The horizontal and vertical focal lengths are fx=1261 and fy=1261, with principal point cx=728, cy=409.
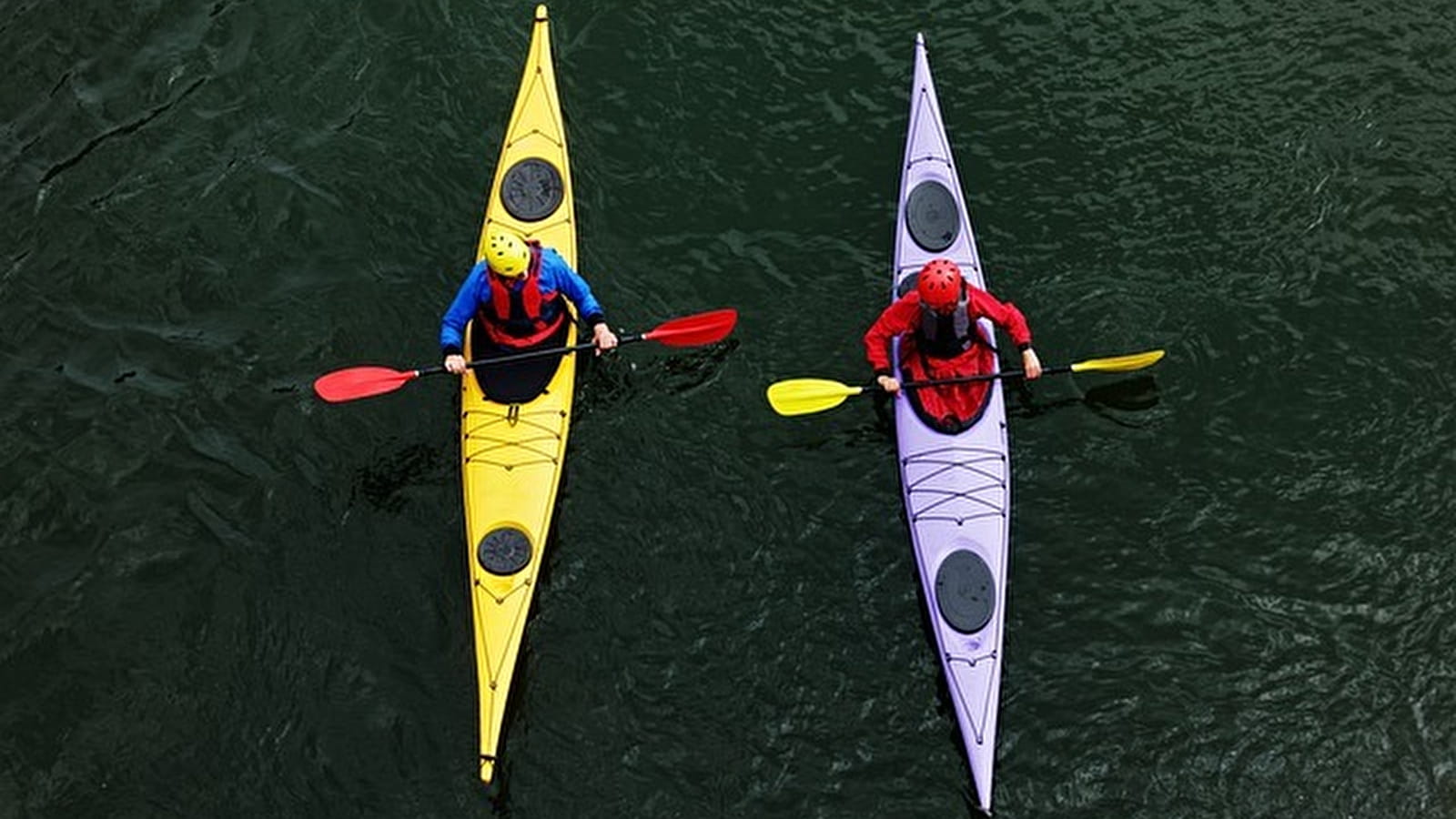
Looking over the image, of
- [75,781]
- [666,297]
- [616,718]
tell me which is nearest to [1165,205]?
[666,297]

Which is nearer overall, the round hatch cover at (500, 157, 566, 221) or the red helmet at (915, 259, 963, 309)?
the red helmet at (915, 259, 963, 309)

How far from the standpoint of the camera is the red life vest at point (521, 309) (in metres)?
9.75

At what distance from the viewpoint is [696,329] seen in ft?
33.6

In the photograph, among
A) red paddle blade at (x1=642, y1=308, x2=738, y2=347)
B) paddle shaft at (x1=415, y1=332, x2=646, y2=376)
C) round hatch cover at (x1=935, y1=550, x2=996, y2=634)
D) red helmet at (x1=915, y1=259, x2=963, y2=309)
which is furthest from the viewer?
red paddle blade at (x1=642, y1=308, x2=738, y2=347)

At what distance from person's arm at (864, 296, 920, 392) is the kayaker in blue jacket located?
2.01m

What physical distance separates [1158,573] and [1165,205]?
360 centimetres

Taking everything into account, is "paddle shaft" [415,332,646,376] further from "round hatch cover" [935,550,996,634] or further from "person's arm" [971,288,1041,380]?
"round hatch cover" [935,550,996,634]

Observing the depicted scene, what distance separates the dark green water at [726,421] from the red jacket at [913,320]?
2.33 ft

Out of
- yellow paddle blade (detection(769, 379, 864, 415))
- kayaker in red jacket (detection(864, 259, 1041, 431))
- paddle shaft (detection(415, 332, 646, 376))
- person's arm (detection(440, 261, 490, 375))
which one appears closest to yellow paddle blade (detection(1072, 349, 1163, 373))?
kayaker in red jacket (detection(864, 259, 1041, 431))

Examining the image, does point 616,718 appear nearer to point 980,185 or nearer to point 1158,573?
point 1158,573

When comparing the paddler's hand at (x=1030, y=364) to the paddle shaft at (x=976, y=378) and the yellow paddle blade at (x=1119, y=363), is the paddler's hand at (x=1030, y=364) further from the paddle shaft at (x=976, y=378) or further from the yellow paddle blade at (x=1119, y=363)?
the yellow paddle blade at (x=1119, y=363)

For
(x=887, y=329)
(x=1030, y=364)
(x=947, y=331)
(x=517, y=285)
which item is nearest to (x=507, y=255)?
(x=517, y=285)

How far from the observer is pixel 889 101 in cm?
1201

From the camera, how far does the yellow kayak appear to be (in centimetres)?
881
